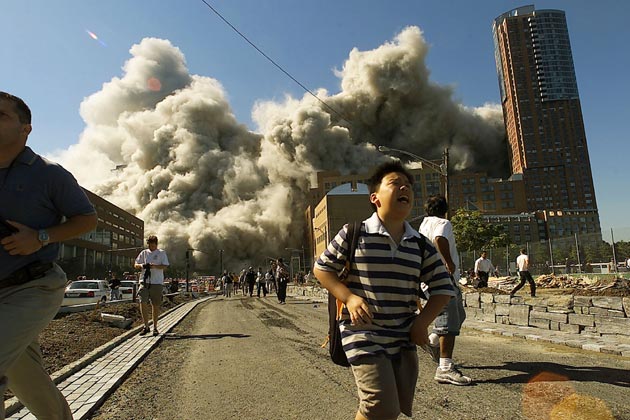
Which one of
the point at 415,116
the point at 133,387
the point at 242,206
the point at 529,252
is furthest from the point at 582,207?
the point at 133,387

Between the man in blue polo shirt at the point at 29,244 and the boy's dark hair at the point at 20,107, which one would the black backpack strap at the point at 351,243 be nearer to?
the man in blue polo shirt at the point at 29,244

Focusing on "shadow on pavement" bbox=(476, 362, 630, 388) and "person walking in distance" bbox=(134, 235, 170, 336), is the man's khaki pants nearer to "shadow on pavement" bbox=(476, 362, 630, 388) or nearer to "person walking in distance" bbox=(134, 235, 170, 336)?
"shadow on pavement" bbox=(476, 362, 630, 388)

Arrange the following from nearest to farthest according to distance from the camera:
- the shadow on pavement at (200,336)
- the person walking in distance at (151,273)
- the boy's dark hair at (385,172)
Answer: the boy's dark hair at (385,172) < the person walking in distance at (151,273) < the shadow on pavement at (200,336)

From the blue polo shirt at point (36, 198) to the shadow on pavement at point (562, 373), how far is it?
377cm

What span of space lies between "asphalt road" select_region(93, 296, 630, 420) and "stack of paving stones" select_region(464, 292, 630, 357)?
597 millimetres

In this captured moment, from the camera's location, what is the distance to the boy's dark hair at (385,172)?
239cm

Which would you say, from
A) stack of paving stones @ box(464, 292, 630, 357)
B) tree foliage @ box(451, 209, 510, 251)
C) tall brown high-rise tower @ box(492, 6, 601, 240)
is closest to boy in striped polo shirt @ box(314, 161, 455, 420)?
stack of paving stones @ box(464, 292, 630, 357)

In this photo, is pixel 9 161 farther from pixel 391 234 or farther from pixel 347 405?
pixel 347 405

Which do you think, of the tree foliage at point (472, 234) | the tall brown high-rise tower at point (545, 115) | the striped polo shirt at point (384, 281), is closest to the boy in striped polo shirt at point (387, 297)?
the striped polo shirt at point (384, 281)

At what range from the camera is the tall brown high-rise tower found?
322 feet

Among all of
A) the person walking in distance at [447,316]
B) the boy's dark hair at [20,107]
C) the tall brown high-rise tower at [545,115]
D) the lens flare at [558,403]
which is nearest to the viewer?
the boy's dark hair at [20,107]

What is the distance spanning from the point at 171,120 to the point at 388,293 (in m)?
83.3

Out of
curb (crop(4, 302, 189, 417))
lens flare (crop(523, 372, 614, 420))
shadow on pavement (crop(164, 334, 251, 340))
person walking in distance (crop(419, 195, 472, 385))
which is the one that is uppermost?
person walking in distance (crop(419, 195, 472, 385))

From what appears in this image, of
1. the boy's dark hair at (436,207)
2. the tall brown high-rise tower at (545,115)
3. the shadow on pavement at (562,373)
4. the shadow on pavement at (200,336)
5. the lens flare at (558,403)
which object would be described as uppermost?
the tall brown high-rise tower at (545,115)
